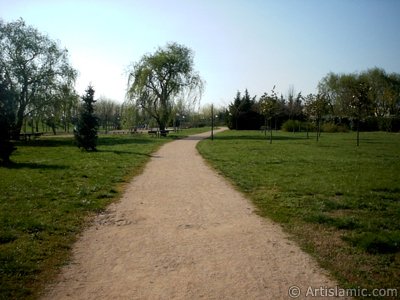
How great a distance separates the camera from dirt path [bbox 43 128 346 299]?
4535 millimetres

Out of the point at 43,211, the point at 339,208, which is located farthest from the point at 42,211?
the point at 339,208

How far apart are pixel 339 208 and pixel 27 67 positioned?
3547cm

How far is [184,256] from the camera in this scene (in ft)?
18.4

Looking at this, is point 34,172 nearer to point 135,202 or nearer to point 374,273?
point 135,202

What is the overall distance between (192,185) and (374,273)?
7.13 meters

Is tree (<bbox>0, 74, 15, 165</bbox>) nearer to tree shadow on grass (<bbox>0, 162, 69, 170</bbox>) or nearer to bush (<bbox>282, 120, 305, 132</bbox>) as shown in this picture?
tree shadow on grass (<bbox>0, 162, 69, 170</bbox>)

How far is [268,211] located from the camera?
8.38 m

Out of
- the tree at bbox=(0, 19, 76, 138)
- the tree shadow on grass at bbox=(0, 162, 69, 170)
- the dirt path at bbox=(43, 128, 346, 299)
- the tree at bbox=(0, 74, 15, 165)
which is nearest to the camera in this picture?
the dirt path at bbox=(43, 128, 346, 299)

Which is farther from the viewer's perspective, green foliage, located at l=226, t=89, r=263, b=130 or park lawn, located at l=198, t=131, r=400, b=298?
green foliage, located at l=226, t=89, r=263, b=130

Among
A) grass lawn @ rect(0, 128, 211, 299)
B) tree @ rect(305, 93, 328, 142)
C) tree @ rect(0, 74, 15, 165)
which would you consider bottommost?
grass lawn @ rect(0, 128, 211, 299)

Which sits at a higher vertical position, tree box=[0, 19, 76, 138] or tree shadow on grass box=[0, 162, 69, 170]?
tree box=[0, 19, 76, 138]

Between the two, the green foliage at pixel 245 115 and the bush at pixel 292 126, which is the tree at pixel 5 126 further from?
the green foliage at pixel 245 115

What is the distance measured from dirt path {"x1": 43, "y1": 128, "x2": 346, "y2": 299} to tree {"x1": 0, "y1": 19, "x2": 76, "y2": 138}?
30817mm

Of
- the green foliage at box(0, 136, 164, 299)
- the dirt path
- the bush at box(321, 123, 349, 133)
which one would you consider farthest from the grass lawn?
the bush at box(321, 123, 349, 133)
